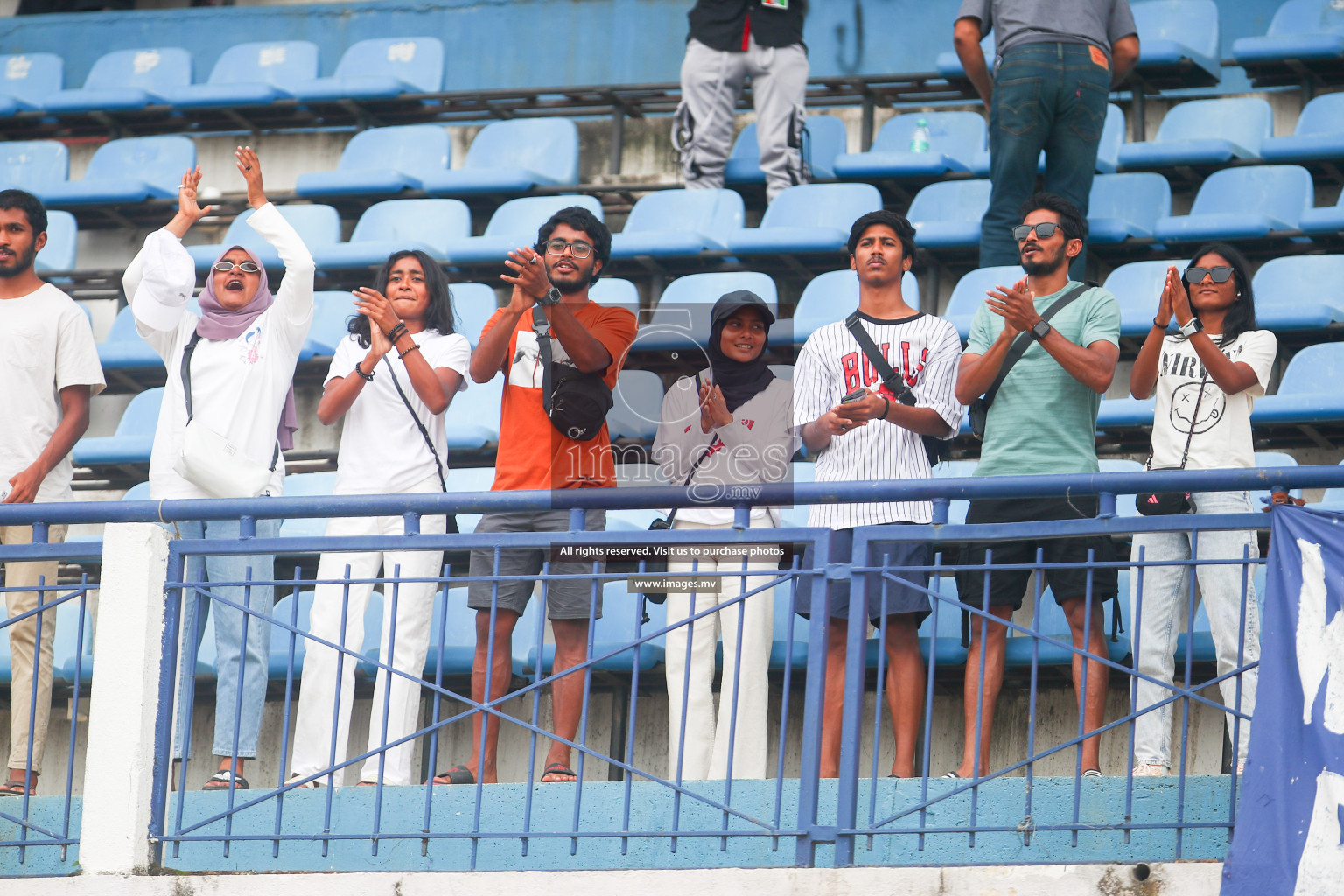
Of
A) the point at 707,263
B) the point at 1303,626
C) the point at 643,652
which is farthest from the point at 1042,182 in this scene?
the point at 1303,626

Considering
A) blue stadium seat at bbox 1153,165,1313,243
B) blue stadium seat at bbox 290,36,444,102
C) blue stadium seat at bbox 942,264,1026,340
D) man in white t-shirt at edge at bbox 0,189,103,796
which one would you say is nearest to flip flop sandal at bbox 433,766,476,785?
man in white t-shirt at edge at bbox 0,189,103,796

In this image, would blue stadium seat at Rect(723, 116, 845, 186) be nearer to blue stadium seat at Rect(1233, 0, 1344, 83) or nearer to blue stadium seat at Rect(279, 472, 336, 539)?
blue stadium seat at Rect(1233, 0, 1344, 83)

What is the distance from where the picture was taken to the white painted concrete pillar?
4.23 meters

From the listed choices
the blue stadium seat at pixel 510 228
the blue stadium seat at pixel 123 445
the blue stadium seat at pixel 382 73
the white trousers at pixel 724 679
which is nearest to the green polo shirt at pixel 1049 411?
the white trousers at pixel 724 679

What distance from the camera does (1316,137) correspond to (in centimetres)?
703

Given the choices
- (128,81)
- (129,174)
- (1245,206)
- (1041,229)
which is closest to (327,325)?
(129,174)

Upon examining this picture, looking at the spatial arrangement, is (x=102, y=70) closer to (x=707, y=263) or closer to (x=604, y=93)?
(x=604, y=93)

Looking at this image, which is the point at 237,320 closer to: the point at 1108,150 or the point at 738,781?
the point at 738,781

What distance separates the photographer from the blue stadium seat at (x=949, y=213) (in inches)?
267

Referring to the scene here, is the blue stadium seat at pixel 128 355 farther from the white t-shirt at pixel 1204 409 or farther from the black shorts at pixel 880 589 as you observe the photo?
the white t-shirt at pixel 1204 409

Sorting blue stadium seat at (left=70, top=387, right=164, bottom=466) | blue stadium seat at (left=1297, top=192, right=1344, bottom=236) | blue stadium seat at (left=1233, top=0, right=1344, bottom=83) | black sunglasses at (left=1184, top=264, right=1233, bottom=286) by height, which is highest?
blue stadium seat at (left=1233, top=0, right=1344, bottom=83)

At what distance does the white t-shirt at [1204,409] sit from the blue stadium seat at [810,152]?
3.12 meters

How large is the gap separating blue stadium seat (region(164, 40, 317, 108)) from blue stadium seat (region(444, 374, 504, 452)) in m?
2.94

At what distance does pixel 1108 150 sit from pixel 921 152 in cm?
84
